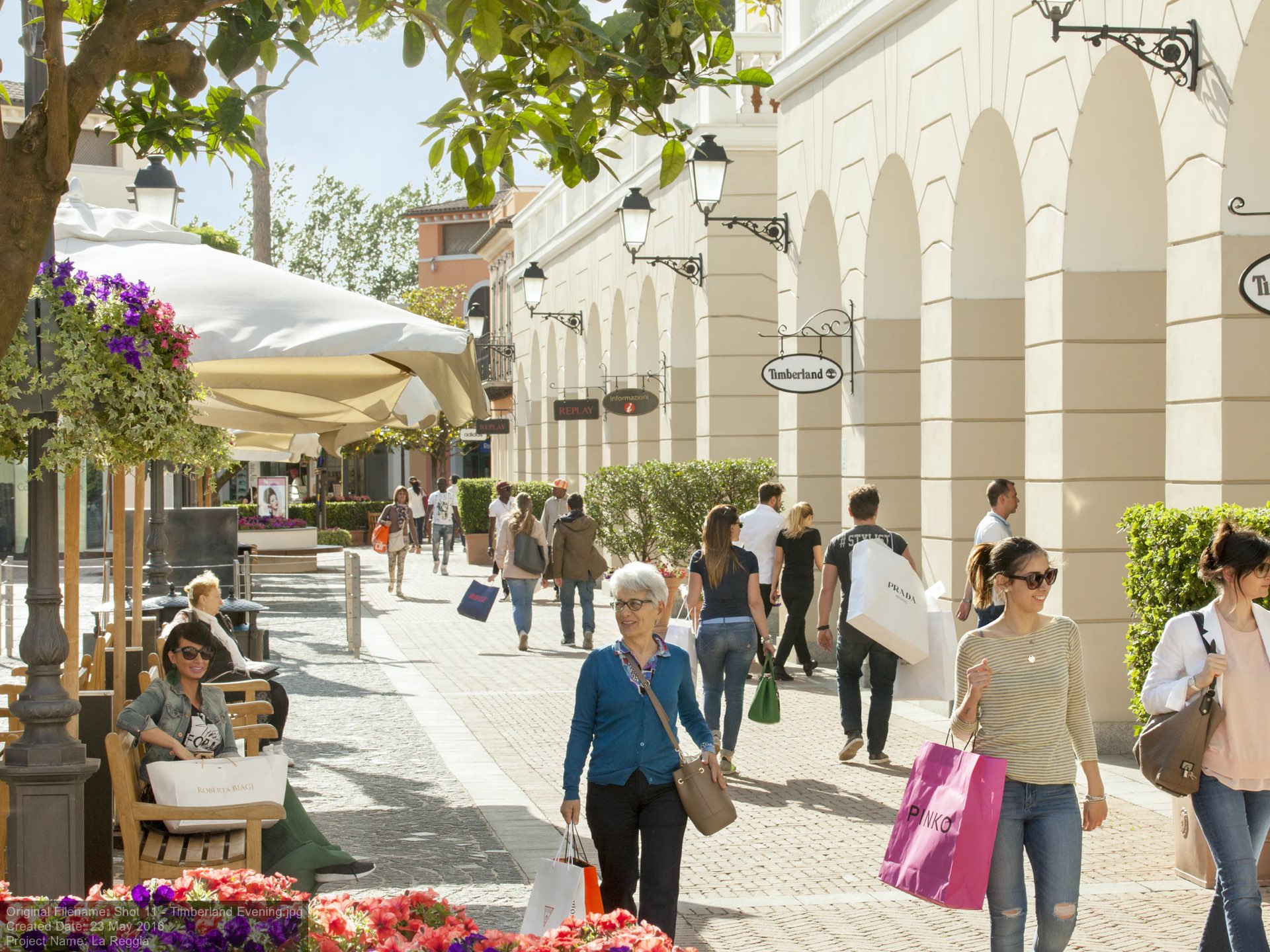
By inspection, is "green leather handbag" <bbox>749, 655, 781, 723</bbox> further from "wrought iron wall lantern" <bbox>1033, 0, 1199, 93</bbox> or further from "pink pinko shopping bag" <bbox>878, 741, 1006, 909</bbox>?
"pink pinko shopping bag" <bbox>878, 741, 1006, 909</bbox>

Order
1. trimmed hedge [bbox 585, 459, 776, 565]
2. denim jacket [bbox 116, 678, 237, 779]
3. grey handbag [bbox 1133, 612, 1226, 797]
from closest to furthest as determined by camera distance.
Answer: grey handbag [bbox 1133, 612, 1226, 797]
denim jacket [bbox 116, 678, 237, 779]
trimmed hedge [bbox 585, 459, 776, 565]

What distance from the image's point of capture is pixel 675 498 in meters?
18.5

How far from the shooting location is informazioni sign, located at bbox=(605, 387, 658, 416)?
902 inches

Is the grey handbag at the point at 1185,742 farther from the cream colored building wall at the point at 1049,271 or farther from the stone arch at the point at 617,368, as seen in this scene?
the stone arch at the point at 617,368

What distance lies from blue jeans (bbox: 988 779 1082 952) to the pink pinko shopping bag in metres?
0.10

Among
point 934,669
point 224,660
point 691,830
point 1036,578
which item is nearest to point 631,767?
point 1036,578

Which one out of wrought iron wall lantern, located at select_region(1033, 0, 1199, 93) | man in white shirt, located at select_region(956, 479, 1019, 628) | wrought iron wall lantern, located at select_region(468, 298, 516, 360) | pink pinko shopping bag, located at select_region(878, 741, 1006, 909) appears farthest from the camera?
wrought iron wall lantern, located at select_region(468, 298, 516, 360)

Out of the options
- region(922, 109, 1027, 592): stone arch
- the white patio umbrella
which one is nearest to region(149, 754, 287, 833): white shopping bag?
the white patio umbrella

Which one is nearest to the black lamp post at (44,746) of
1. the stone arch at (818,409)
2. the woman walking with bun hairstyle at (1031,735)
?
the woman walking with bun hairstyle at (1031,735)

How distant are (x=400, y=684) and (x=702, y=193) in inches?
228

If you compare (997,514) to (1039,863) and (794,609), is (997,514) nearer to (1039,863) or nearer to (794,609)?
(794,609)

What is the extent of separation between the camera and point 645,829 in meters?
5.67

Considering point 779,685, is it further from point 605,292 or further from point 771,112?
point 605,292

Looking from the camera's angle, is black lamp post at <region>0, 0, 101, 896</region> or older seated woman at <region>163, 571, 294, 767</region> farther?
older seated woman at <region>163, 571, 294, 767</region>
